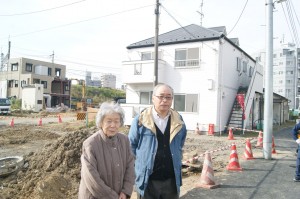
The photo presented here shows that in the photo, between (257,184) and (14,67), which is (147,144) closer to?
(257,184)

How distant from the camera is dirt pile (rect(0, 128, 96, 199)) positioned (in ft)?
18.9

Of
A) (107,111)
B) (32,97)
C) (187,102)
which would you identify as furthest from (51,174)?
(32,97)

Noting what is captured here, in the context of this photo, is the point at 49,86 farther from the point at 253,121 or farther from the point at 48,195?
the point at 48,195

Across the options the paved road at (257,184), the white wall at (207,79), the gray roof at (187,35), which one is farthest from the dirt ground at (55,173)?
the gray roof at (187,35)

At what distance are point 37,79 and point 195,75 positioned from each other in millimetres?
35897

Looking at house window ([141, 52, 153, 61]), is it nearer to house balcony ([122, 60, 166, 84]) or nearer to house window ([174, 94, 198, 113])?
house balcony ([122, 60, 166, 84])

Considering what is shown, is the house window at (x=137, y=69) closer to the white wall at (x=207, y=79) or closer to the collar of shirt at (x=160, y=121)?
the white wall at (x=207, y=79)

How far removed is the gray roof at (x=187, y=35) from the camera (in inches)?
707

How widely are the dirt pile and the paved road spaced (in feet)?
9.26

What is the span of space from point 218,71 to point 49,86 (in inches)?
1515

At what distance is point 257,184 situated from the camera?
6012mm

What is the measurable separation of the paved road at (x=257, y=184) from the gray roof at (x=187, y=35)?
37.0ft

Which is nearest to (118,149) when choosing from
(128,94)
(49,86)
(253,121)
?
(128,94)

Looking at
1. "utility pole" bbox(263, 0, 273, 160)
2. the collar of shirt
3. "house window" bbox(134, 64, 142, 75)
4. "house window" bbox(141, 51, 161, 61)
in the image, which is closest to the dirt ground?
"utility pole" bbox(263, 0, 273, 160)
